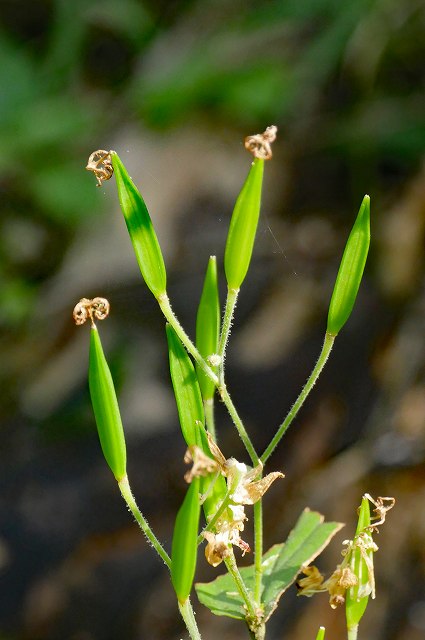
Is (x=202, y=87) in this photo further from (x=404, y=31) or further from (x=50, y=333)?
(x=50, y=333)

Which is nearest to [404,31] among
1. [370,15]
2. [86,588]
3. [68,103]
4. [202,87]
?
[370,15]

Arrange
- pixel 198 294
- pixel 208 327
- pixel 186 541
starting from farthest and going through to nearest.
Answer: pixel 198 294, pixel 208 327, pixel 186 541

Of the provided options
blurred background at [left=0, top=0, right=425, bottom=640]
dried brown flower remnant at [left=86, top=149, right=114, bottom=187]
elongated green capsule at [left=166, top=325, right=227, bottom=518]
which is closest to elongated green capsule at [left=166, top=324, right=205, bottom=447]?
elongated green capsule at [left=166, top=325, right=227, bottom=518]

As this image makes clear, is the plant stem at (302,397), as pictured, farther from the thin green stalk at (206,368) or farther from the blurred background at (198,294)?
the blurred background at (198,294)

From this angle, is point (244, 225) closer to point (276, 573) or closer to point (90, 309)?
point (90, 309)

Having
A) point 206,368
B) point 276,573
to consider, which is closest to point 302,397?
point 206,368

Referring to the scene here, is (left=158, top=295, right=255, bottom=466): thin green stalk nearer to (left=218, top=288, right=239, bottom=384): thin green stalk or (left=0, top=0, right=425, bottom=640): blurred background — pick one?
(left=218, top=288, right=239, bottom=384): thin green stalk

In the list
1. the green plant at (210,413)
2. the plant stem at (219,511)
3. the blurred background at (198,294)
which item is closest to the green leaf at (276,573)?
the green plant at (210,413)
